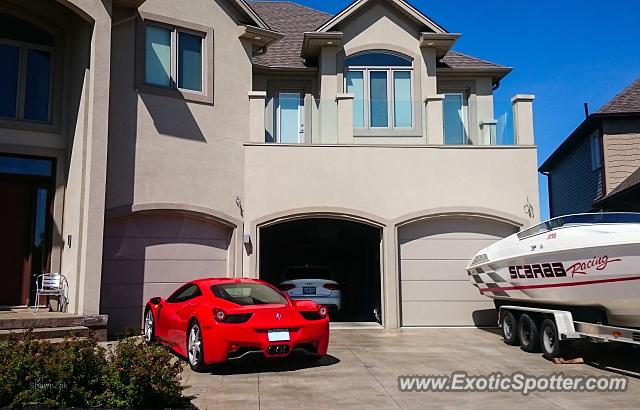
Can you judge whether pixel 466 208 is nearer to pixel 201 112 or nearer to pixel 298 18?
pixel 201 112

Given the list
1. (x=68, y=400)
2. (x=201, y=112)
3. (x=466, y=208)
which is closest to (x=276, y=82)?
(x=201, y=112)

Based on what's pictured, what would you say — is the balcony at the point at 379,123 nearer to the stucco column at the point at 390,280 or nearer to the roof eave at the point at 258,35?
the roof eave at the point at 258,35

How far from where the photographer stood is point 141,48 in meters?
13.7

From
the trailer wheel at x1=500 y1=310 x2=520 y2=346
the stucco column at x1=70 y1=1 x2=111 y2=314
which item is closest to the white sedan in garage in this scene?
the trailer wheel at x1=500 y1=310 x2=520 y2=346

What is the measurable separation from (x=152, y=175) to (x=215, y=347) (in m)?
6.11

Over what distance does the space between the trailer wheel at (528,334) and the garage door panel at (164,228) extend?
700cm

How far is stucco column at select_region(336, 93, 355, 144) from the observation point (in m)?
15.4

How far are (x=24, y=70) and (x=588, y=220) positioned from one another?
11549 mm

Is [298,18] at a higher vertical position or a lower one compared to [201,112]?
higher

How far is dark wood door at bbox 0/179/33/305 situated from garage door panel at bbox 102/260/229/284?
65.0 inches

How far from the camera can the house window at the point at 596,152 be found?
21.0 meters

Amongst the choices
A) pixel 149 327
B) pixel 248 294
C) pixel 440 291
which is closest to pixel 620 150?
pixel 440 291

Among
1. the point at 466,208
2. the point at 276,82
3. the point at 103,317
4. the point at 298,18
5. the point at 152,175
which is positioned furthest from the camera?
the point at 298,18

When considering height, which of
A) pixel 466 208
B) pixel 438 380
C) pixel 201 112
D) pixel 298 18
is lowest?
pixel 438 380
